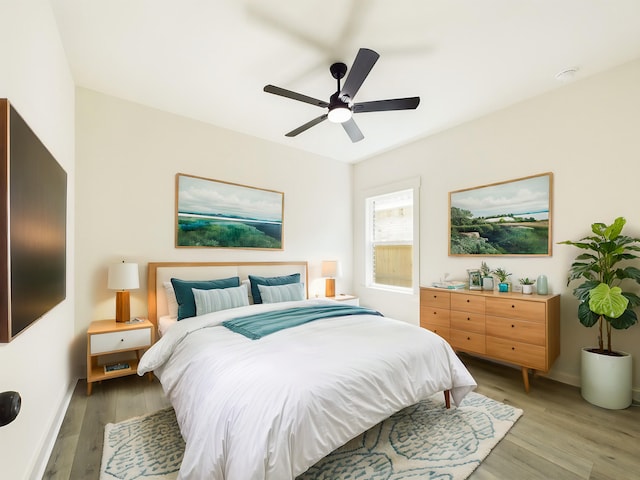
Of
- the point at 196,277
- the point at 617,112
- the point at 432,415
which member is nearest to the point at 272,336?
the point at 432,415

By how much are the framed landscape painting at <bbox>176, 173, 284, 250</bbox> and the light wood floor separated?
1612mm

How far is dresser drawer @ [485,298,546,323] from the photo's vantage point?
2.65 m

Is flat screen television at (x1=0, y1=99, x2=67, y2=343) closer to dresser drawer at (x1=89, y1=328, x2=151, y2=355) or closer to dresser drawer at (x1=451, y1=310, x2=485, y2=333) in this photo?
dresser drawer at (x1=89, y1=328, x2=151, y2=355)

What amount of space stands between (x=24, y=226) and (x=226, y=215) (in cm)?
251

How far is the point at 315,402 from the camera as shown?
1496mm

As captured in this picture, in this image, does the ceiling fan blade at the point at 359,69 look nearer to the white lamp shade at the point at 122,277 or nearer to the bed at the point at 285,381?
the bed at the point at 285,381

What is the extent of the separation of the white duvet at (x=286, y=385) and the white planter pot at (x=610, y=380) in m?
1.14

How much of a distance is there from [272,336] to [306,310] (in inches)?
28.2

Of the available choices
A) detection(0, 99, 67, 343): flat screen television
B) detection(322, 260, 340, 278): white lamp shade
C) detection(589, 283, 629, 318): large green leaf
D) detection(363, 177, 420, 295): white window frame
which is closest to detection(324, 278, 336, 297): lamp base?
detection(322, 260, 340, 278): white lamp shade

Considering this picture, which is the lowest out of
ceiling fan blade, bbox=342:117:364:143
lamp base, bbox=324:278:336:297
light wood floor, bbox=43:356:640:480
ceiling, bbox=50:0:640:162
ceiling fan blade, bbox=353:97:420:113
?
light wood floor, bbox=43:356:640:480

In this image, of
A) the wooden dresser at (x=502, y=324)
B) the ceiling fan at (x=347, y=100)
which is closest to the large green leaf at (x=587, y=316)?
the wooden dresser at (x=502, y=324)

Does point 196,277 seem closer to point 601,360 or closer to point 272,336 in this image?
point 272,336

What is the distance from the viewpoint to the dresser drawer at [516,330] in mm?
2650

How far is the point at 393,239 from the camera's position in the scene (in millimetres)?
4680
